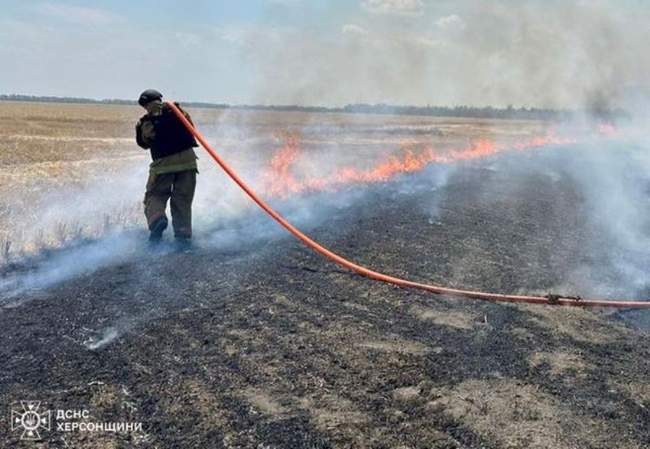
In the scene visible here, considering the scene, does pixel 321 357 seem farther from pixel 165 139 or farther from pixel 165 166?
pixel 165 139

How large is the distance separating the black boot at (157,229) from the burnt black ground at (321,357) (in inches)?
24.9

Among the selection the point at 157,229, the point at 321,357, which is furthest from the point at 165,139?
the point at 321,357

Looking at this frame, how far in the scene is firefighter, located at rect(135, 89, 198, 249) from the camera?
8.05 metres

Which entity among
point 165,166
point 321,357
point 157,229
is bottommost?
point 321,357

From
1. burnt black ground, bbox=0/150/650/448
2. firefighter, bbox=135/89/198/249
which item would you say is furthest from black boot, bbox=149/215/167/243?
burnt black ground, bbox=0/150/650/448

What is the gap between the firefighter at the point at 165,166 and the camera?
317 inches

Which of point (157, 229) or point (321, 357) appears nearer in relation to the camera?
point (321, 357)

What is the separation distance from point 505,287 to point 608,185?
11.4m

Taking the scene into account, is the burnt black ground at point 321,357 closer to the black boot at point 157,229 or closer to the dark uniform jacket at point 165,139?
the black boot at point 157,229

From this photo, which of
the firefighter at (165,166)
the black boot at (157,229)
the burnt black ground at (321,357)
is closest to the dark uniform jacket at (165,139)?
the firefighter at (165,166)

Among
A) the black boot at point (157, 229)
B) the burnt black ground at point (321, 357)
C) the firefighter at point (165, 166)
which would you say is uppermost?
the firefighter at point (165, 166)

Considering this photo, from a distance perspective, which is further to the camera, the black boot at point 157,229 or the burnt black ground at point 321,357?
the black boot at point 157,229

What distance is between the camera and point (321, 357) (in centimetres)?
474

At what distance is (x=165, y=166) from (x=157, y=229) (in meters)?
0.87
